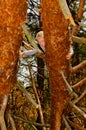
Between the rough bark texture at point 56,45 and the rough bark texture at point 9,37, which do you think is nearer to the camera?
the rough bark texture at point 9,37

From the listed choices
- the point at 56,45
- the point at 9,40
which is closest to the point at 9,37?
the point at 9,40

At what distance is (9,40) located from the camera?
0.74 metres

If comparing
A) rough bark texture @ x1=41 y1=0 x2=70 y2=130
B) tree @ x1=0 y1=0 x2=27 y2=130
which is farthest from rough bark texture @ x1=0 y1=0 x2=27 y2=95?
rough bark texture @ x1=41 y1=0 x2=70 y2=130

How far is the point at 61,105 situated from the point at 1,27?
0.48 meters

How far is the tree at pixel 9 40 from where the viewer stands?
72 centimetres

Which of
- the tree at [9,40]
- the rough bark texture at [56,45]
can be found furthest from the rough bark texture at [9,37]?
the rough bark texture at [56,45]

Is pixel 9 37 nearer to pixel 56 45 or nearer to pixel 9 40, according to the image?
pixel 9 40

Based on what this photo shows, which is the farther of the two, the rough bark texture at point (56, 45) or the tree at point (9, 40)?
the rough bark texture at point (56, 45)

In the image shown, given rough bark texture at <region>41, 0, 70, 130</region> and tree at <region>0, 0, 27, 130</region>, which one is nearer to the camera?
tree at <region>0, 0, 27, 130</region>

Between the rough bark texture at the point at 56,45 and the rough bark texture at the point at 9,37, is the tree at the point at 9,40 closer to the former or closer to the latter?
the rough bark texture at the point at 9,37

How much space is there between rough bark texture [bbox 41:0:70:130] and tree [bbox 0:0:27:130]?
101 mm

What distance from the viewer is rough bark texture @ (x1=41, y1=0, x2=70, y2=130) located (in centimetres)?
83

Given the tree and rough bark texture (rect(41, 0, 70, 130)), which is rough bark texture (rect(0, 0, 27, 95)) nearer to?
the tree

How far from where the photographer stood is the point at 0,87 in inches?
30.3
